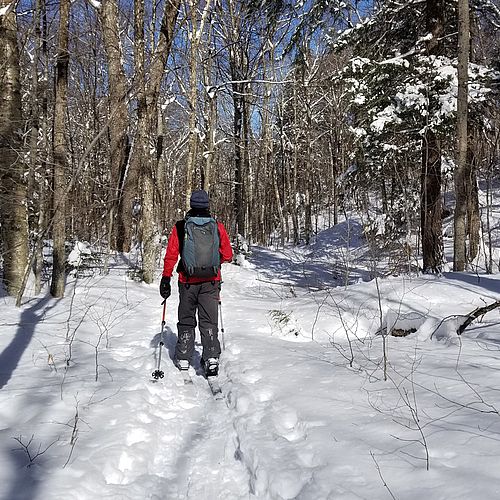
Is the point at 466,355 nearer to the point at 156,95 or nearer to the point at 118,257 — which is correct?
the point at 156,95

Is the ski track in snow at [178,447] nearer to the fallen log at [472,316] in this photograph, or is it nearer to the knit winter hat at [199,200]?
the knit winter hat at [199,200]

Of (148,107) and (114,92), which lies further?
(114,92)

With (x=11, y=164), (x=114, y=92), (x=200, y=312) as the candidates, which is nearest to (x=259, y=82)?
(x=114, y=92)

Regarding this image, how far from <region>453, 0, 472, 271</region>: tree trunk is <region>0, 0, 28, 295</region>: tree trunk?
815 centimetres

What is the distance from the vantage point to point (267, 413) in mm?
3383

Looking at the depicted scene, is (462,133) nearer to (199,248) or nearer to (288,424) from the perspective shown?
(199,248)

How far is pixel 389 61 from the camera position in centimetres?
922

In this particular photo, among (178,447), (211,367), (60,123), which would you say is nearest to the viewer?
(178,447)

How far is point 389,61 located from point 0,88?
7.59m

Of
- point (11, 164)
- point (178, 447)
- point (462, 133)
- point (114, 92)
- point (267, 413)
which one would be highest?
point (114, 92)

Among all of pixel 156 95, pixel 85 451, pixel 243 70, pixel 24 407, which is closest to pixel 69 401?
pixel 24 407

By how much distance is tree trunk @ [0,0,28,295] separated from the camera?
6.68 meters

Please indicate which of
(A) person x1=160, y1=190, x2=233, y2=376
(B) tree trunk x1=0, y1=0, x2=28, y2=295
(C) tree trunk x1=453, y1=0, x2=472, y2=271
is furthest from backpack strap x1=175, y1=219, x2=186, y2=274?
(C) tree trunk x1=453, y1=0, x2=472, y2=271

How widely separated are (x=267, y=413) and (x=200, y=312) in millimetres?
1814
